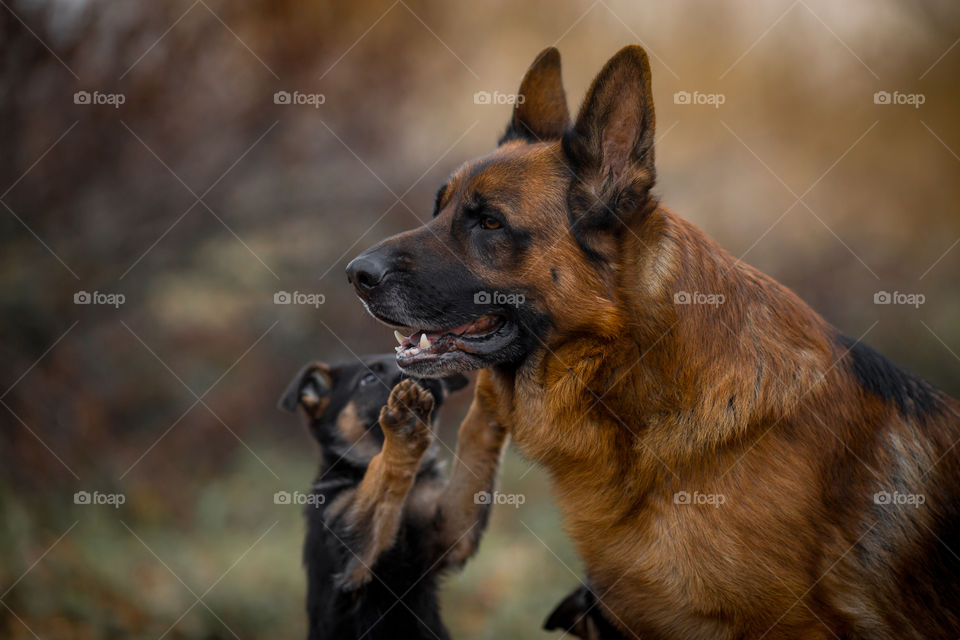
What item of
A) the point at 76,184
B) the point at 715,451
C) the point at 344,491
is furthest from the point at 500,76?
the point at 715,451

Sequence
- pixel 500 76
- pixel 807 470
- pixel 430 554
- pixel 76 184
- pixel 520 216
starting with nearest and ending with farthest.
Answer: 1. pixel 807 470
2. pixel 520 216
3. pixel 430 554
4. pixel 76 184
5. pixel 500 76

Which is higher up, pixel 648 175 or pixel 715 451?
pixel 648 175

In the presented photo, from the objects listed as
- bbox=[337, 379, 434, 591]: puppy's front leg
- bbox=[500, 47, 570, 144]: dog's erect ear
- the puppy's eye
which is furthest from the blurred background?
the puppy's eye

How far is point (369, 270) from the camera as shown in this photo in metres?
3.50

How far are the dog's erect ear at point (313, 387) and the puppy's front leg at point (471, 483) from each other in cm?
124

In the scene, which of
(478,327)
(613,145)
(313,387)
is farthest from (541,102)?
(313,387)

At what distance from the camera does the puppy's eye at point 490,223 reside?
3.54 m

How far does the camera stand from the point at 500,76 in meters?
8.54

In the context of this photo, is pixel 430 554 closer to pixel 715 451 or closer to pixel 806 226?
pixel 715 451

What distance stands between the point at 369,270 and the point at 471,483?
1789 mm

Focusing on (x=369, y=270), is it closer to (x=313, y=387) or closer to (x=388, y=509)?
(x=388, y=509)

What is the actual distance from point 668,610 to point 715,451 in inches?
31.7

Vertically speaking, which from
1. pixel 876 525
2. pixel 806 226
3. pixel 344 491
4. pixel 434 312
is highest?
pixel 806 226

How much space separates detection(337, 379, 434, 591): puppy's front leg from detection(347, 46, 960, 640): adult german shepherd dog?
1.80ft
